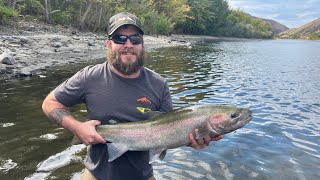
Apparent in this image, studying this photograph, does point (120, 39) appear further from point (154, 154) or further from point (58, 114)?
point (154, 154)

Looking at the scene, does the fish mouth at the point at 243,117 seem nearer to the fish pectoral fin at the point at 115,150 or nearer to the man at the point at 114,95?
the man at the point at 114,95

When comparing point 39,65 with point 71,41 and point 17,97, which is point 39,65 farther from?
point 71,41

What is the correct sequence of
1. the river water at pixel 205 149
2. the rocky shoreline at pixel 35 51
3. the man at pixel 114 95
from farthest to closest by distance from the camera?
1. the rocky shoreline at pixel 35 51
2. the river water at pixel 205 149
3. the man at pixel 114 95

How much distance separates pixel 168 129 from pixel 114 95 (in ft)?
2.53

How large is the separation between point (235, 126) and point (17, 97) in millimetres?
10527

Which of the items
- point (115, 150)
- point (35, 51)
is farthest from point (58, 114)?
point (35, 51)

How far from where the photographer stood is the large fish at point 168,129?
393 cm

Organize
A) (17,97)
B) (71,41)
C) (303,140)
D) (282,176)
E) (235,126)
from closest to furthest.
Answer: (235,126), (282,176), (303,140), (17,97), (71,41)

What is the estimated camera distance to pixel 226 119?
390 centimetres

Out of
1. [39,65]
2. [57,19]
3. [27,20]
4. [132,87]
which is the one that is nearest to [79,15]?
[57,19]

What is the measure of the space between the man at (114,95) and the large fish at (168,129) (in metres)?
0.22

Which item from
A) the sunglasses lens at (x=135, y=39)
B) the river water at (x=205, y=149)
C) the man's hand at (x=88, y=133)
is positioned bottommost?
the river water at (x=205, y=149)

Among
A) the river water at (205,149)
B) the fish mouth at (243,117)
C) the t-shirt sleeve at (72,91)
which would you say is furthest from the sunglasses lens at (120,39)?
the river water at (205,149)

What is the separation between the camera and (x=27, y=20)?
36.9 m
